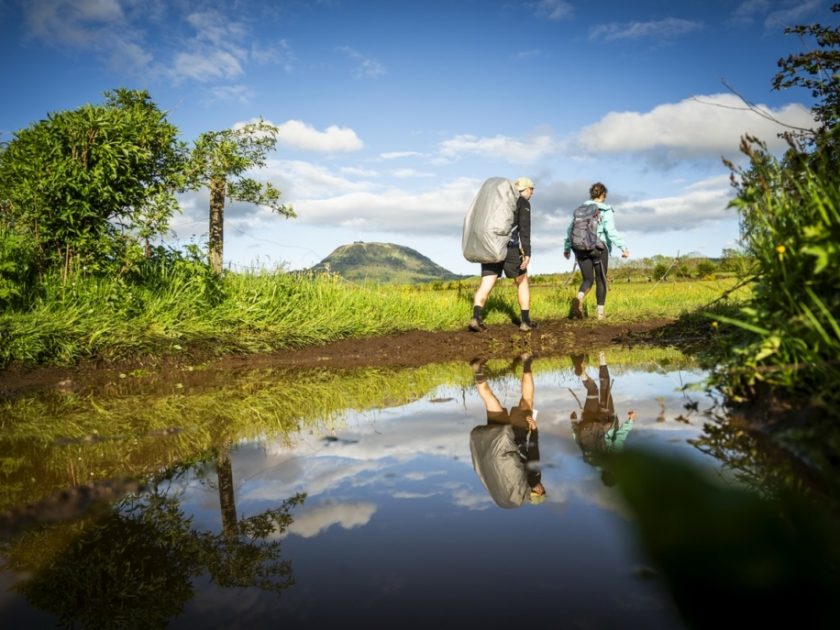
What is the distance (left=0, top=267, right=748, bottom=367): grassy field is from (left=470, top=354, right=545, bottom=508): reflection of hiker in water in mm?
4991

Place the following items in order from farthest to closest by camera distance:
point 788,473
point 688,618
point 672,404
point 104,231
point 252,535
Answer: point 104,231 → point 672,404 → point 788,473 → point 252,535 → point 688,618

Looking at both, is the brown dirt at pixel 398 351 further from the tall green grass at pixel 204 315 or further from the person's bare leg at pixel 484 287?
the person's bare leg at pixel 484 287

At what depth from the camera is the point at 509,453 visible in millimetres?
3418

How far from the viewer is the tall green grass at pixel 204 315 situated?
289 inches

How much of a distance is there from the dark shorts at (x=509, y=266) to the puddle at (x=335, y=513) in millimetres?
5246

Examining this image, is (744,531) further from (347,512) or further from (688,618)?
(347,512)

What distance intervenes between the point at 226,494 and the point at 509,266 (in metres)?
7.87

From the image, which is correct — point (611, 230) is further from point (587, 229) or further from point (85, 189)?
point (85, 189)

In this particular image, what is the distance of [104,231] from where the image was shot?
335 inches

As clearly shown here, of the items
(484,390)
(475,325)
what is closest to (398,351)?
(475,325)

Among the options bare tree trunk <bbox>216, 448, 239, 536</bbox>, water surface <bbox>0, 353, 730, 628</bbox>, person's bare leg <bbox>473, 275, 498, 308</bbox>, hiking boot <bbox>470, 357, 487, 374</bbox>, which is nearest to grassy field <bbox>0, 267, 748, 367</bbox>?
person's bare leg <bbox>473, 275, 498, 308</bbox>

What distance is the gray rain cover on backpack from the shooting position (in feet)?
32.8

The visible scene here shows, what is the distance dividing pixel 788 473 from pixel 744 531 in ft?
2.47

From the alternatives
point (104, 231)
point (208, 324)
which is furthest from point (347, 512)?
point (104, 231)
